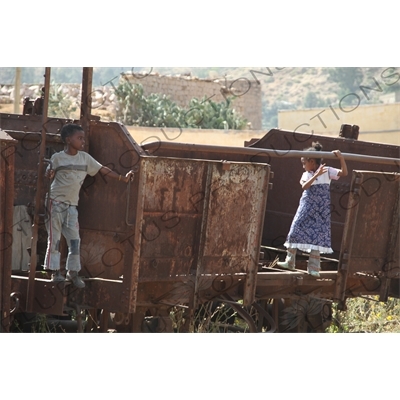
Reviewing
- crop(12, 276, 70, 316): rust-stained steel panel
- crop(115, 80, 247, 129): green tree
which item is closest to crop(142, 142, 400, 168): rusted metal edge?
crop(12, 276, 70, 316): rust-stained steel panel

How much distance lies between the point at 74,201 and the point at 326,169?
8.10 ft

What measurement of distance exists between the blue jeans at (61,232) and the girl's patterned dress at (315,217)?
90.5 inches

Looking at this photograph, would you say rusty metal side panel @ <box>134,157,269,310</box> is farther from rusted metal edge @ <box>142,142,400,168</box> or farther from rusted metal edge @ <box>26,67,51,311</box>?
rusted metal edge @ <box>26,67,51,311</box>

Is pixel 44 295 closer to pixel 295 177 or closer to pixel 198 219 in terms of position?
pixel 198 219

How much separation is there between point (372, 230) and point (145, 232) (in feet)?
7.90

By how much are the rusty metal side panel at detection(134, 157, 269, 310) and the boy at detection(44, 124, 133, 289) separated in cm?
28

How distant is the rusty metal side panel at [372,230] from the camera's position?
22.6ft

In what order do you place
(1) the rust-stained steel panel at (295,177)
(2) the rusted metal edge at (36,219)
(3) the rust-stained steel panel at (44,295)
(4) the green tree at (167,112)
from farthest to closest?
(4) the green tree at (167,112) < (1) the rust-stained steel panel at (295,177) < (3) the rust-stained steel panel at (44,295) < (2) the rusted metal edge at (36,219)

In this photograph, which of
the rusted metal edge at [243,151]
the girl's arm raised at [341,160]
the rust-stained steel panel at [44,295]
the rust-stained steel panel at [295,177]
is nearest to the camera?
the rust-stained steel panel at [44,295]

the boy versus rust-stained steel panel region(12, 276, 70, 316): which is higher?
the boy

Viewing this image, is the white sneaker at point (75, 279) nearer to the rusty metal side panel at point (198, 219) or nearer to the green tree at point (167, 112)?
the rusty metal side panel at point (198, 219)

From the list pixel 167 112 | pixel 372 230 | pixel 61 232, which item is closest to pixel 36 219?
pixel 61 232

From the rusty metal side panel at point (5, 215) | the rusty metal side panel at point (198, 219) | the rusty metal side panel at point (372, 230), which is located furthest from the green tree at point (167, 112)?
the rusty metal side panel at point (5, 215)

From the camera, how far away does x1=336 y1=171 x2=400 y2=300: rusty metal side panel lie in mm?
6898
